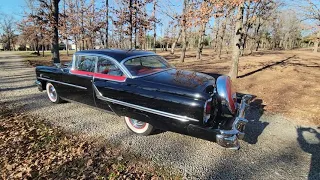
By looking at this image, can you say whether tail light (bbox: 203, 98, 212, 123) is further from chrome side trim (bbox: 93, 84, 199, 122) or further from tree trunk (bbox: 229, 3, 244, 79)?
tree trunk (bbox: 229, 3, 244, 79)

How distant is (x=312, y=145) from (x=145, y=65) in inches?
137

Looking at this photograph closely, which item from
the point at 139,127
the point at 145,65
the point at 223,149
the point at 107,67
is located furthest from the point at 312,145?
the point at 107,67

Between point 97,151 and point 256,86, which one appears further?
point 256,86

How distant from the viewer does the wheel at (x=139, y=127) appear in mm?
3818

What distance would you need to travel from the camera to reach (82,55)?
4.58 meters

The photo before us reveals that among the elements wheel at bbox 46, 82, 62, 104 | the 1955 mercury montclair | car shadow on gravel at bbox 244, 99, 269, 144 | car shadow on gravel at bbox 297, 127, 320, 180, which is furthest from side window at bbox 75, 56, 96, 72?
car shadow on gravel at bbox 297, 127, 320, 180

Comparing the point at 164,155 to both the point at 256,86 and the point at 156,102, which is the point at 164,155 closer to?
the point at 156,102

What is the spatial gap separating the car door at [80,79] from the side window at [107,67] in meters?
0.18

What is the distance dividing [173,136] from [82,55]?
2691 millimetres

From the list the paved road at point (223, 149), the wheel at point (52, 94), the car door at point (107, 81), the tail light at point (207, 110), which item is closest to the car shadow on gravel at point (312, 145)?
the paved road at point (223, 149)

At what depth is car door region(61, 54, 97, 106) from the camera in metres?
Answer: 4.30

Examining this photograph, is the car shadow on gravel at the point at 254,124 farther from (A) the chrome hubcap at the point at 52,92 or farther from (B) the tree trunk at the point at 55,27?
(B) the tree trunk at the point at 55,27

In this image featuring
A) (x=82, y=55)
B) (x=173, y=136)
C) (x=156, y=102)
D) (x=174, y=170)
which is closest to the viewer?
(x=174, y=170)

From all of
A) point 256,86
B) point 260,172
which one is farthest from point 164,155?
point 256,86
